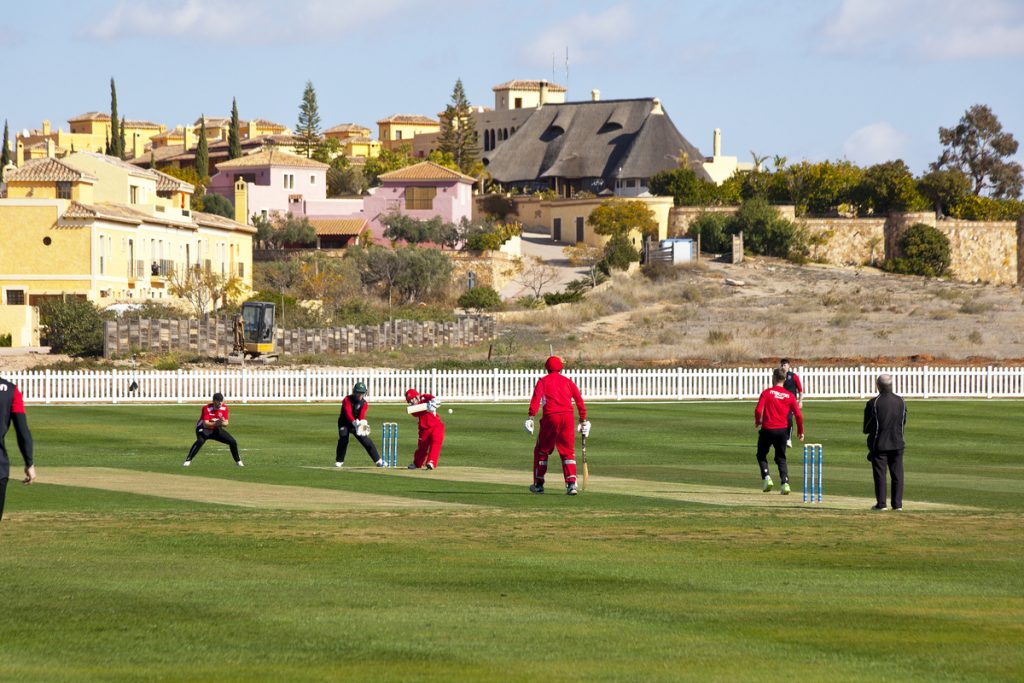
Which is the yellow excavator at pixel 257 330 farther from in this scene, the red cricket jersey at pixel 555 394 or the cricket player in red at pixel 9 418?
the cricket player in red at pixel 9 418

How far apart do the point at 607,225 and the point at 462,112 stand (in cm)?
3899

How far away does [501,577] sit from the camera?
1268 centimetres

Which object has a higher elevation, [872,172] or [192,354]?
[872,172]

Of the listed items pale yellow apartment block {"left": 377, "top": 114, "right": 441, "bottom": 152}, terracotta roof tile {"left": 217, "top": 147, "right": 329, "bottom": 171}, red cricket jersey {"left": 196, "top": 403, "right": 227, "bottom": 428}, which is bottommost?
red cricket jersey {"left": 196, "top": 403, "right": 227, "bottom": 428}

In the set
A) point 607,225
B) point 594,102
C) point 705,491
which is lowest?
point 705,491

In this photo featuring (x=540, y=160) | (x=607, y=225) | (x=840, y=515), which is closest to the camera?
(x=840, y=515)

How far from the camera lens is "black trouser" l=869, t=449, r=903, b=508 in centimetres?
1725

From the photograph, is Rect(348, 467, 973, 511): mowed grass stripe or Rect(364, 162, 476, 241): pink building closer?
Rect(348, 467, 973, 511): mowed grass stripe

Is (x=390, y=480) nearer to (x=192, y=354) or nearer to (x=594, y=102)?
(x=192, y=354)

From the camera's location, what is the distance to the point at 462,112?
458ft

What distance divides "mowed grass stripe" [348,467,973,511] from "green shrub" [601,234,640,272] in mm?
72911

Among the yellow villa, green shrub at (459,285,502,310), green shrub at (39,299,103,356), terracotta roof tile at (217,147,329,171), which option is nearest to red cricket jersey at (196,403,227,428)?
green shrub at (39,299,103,356)

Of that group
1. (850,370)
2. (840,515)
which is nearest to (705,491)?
(840,515)

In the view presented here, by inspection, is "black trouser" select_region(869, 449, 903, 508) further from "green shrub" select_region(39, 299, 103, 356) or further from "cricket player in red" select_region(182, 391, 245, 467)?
"green shrub" select_region(39, 299, 103, 356)
